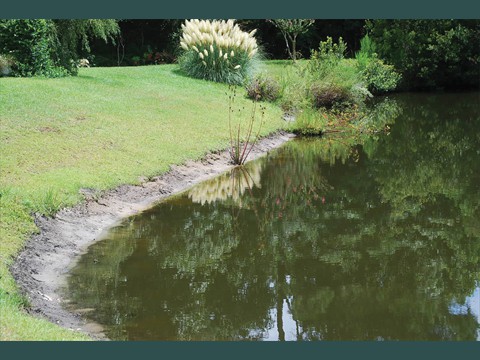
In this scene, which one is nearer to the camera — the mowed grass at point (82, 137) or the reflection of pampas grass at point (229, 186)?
the mowed grass at point (82, 137)

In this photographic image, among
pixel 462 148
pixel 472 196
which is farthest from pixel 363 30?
pixel 472 196

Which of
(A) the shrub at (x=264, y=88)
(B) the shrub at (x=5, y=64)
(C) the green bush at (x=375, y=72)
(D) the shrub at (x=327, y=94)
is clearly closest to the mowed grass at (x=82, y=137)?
(A) the shrub at (x=264, y=88)

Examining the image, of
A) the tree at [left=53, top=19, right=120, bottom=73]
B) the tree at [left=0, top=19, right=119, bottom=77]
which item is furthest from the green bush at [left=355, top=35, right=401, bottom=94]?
the tree at [left=0, top=19, right=119, bottom=77]

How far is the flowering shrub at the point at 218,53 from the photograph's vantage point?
2589 centimetres

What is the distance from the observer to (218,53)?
2612cm

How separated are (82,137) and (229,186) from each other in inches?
129

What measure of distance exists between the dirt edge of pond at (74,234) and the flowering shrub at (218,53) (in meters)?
10.0

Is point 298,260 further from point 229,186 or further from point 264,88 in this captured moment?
point 264,88

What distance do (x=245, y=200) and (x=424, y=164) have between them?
589cm

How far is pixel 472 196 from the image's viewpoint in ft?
48.1

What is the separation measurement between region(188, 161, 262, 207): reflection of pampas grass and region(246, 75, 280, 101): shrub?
739cm

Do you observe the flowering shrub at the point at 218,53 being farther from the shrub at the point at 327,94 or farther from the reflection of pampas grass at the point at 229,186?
the reflection of pampas grass at the point at 229,186

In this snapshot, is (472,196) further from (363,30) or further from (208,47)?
(363,30)

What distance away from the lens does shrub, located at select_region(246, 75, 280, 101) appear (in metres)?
24.1
